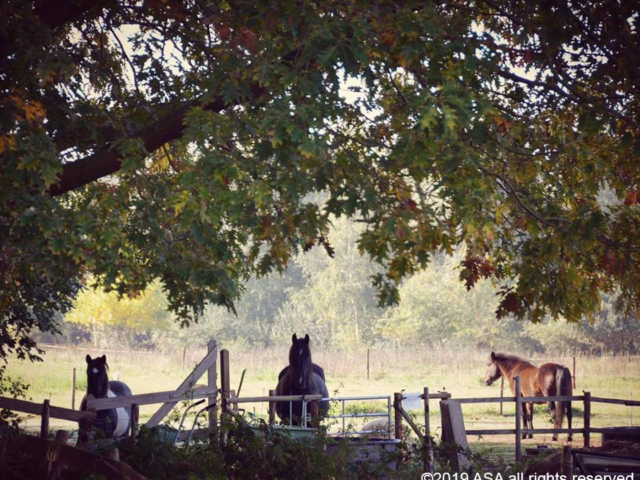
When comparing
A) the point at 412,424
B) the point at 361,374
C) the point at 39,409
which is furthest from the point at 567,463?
the point at 361,374

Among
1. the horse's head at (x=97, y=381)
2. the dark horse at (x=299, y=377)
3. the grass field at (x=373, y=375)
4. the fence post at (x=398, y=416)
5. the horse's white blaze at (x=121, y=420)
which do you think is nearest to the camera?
the fence post at (x=398, y=416)

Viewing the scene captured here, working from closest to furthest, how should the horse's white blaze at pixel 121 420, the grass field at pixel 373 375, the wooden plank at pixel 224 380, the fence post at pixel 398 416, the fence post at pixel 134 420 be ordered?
the fence post at pixel 134 420 < the wooden plank at pixel 224 380 < the fence post at pixel 398 416 < the horse's white blaze at pixel 121 420 < the grass field at pixel 373 375

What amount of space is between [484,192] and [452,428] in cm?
451

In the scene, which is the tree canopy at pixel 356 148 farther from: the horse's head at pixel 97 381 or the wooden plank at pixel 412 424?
the horse's head at pixel 97 381

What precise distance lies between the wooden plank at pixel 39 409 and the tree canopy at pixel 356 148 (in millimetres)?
2284

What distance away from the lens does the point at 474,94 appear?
18.2ft

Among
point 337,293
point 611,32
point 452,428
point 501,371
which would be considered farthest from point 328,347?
point 611,32

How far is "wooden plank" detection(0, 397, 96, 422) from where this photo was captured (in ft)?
29.3

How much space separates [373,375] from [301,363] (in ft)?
74.3

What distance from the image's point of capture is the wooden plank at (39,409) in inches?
352

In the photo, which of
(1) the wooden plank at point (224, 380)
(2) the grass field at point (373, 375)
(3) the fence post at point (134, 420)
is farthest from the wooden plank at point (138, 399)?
(2) the grass field at point (373, 375)

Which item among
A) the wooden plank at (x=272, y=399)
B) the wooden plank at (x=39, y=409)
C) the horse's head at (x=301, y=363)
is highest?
the horse's head at (x=301, y=363)

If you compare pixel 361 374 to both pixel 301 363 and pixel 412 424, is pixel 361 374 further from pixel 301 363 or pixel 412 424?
pixel 412 424

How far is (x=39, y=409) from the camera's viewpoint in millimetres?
9195
